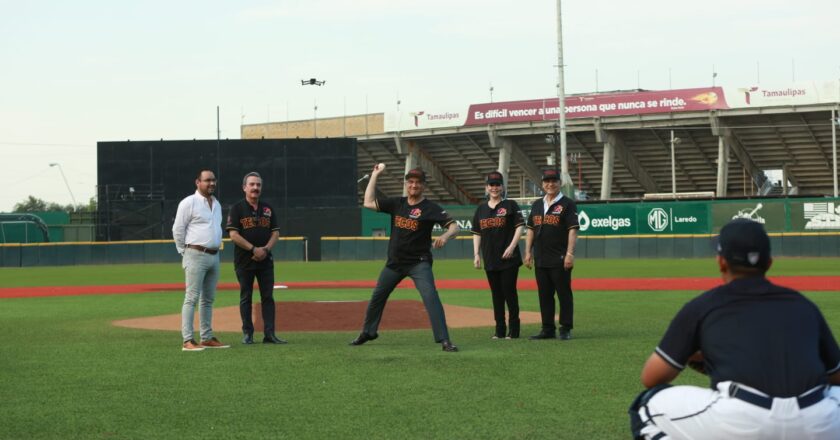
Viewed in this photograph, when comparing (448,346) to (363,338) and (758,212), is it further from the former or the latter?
(758,212)

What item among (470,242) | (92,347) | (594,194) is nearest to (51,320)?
(92,347)

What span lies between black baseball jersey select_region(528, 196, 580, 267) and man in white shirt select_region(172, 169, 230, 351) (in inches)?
140

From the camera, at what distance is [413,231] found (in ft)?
35.7

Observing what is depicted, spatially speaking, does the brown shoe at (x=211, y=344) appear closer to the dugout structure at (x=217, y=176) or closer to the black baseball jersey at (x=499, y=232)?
the black baseball jersey at (x=499, y=232)

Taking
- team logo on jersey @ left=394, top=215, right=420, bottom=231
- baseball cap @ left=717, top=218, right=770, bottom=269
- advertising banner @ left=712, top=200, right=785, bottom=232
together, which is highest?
advertising banner @ left=712, top=200, right=785, bottom=232

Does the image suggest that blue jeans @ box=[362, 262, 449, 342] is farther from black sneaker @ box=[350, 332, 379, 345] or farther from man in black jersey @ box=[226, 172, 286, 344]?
man in black jersey @ box=[226, 172, 286, 344]

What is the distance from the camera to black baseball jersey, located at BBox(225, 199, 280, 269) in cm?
1174

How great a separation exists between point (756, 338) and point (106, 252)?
40917mm

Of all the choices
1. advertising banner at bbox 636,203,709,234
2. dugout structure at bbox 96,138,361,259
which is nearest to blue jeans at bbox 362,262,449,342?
advertising banner at bbox 636,203,709,234

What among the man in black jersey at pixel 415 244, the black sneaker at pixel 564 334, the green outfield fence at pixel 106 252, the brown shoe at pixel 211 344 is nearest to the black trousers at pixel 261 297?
the brown shoe at pixel 211 344

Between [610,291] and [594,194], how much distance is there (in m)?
54.1

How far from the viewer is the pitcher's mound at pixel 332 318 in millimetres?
13930

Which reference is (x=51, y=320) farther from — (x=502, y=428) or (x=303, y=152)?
(x=303, y=152)

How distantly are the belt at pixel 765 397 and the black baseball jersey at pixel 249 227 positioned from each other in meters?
8.12
